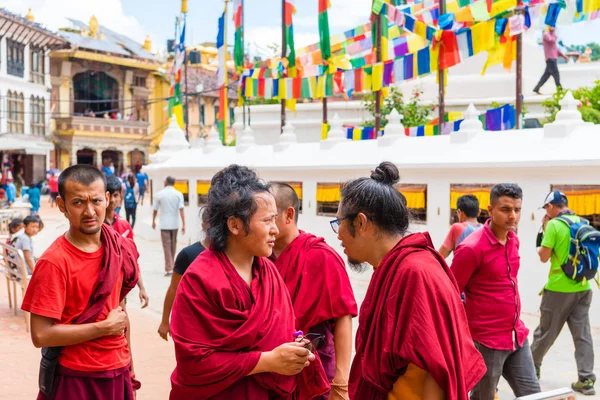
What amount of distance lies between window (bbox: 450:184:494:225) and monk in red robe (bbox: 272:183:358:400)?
6477 millimetres

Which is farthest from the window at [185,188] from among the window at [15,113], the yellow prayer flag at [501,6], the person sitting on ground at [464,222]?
the window at [15,113]

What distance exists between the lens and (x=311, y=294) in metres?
3.92

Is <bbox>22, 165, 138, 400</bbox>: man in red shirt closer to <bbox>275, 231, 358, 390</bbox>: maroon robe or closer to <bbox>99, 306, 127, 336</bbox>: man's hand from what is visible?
<bbox>99, 306, 127, 336</bbox>: man's hand

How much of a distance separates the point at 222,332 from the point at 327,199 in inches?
421

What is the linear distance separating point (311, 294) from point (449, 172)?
770 cm

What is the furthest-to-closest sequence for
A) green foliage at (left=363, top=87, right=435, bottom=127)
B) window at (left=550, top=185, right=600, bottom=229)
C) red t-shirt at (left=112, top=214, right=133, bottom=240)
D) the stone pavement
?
green foliage at (left=363, top=87, right=435, bottom=127) < window at (left=550, top=185, right=600, bottom=229) < red t-shirt at (left=112, top=214, right=133, bottom=240) < the stone pavement

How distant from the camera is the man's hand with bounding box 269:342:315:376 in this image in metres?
3.16

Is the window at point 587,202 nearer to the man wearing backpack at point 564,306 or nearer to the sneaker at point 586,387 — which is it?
the man wearing backpack at point 564,306

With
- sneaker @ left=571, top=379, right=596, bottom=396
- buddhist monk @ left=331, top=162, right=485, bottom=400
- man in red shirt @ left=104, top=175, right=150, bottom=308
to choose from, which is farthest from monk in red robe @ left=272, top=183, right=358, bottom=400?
sneaker @ left=571, top=379, right=596, bottom=396

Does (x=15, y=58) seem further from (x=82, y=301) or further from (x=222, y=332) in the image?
(x=222, y=332)

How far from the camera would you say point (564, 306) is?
655 cm

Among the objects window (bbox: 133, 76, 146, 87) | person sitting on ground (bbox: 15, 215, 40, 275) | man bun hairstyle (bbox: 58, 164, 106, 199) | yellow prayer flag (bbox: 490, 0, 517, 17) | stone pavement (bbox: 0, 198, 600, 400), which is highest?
window (bbox: 133, 76, 146, 87)

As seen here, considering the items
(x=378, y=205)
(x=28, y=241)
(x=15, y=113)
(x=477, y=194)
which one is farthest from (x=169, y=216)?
(x=15, y=113)

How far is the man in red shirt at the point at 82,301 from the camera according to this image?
3.66 meters
